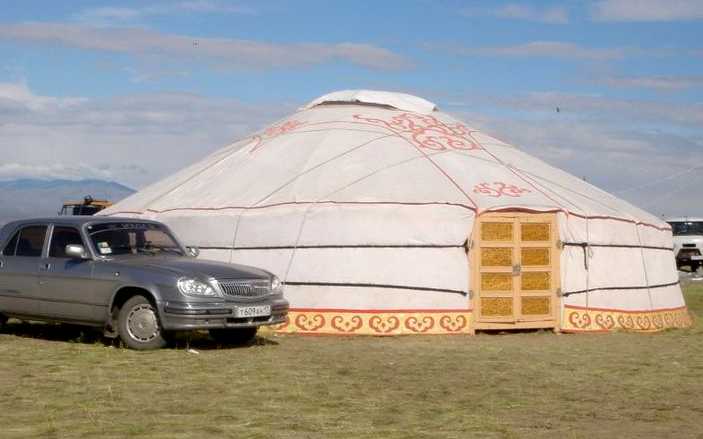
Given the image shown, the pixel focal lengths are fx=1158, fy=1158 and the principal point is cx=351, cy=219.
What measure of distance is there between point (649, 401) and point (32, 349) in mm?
6696

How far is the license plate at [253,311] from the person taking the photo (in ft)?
40.8

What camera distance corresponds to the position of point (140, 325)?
12.5 m

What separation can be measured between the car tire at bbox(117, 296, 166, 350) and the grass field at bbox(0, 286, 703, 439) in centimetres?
22

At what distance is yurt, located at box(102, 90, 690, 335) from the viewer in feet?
50.0

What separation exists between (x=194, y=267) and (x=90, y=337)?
2.22m

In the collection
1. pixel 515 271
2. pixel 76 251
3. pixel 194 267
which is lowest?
pixel 194 267

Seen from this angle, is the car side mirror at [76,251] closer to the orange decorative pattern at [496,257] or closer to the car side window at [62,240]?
the car side window at [62,240]

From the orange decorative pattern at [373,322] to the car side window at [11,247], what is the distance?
3.52 meters

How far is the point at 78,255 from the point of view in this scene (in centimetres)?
1289

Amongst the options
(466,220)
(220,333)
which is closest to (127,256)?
(220,333)

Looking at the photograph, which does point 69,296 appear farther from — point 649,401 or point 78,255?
point 649,401

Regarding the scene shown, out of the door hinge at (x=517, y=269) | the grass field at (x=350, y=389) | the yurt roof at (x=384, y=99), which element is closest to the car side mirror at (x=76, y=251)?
the grass field at (x=350, y=389)

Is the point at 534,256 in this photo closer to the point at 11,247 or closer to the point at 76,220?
the point at 76,220

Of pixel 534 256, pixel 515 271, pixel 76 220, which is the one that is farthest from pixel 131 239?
pixel 534 256
